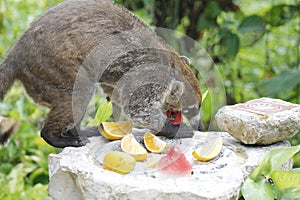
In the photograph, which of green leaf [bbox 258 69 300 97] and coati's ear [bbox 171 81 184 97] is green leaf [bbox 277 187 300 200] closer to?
coati's ear [bbox 171 81 184 97]

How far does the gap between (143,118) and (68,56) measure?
619mm

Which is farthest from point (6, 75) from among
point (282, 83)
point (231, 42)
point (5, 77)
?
point (231, 42)

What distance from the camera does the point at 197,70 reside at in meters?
4.70

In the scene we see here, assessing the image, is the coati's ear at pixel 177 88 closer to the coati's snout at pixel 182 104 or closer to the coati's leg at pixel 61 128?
the coati's snout at pixel 182 104

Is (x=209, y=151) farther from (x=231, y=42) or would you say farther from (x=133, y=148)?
(x=231, y=42)

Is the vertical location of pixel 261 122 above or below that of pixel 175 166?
above

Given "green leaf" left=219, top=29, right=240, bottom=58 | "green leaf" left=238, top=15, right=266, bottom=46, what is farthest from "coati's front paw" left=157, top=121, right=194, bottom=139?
"green leaf" left=219, top=29, right=240, bottom=58

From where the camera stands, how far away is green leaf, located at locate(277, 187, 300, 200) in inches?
104

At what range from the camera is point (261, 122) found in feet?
9.61

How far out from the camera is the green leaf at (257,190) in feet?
8.34

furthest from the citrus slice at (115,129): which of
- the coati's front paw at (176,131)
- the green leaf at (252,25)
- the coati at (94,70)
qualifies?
the green leaf at (252,25)

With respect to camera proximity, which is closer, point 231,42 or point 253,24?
point 253,24

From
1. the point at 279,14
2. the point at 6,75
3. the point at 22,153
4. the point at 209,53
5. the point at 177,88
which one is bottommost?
the point at 22,153

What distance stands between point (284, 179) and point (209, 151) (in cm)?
45
